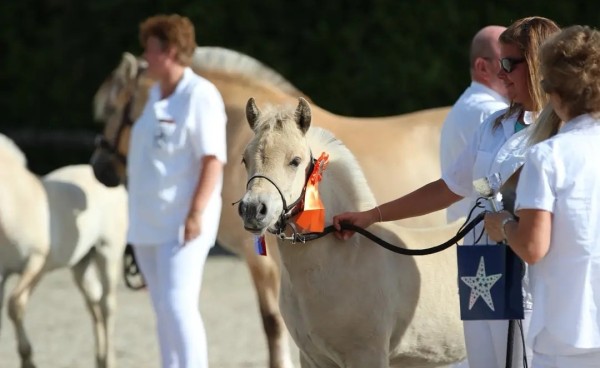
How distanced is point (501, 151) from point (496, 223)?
1.44 ft

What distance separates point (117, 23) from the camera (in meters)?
12.8

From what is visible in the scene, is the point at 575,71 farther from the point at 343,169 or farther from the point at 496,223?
the point at 343,169

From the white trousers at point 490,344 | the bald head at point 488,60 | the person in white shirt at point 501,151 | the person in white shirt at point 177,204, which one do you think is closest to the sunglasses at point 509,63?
the person in white shirt at point 501,151

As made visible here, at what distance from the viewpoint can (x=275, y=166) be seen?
3.55 meters

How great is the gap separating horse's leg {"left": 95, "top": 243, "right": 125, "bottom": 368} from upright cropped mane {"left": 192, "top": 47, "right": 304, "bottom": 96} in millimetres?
1267

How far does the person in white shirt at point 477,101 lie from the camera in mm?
4484

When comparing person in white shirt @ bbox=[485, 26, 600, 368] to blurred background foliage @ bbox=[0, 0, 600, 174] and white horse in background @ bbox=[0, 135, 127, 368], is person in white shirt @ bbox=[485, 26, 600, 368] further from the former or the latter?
blurred background foliage @ bbox=[0, 0, 600, 174]

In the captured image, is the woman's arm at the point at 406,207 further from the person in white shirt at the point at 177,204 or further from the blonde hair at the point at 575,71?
the person in white shirt at the point at 177,204

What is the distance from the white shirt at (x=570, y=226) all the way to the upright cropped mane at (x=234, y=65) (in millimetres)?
3789

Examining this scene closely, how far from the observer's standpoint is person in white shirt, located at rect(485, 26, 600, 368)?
285 cm

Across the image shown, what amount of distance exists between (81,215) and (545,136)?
4285 mm

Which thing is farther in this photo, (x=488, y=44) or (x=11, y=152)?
(x=11, y=152)

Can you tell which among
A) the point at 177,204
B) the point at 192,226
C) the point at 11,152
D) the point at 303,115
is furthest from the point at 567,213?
the point at 11,152

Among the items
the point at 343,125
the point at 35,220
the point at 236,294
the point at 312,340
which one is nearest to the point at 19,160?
the point at 35,220
